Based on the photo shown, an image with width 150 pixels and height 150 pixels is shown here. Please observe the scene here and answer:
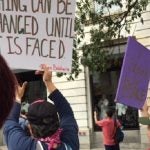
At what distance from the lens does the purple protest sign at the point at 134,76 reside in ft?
19.4

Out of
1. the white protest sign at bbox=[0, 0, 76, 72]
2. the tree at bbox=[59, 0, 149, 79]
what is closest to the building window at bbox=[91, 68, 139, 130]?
the tree at bbox=[59, 0, 149, 79]

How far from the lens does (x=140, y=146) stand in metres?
18.4

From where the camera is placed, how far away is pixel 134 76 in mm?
6004

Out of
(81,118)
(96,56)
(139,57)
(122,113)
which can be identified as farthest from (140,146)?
(139,57)

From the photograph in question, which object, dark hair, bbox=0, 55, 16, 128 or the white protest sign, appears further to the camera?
the white protest sign

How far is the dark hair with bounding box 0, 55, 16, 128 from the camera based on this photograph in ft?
Answer: 6.14

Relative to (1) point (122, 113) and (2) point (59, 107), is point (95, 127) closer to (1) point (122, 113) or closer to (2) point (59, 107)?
(1) point (122, 113)

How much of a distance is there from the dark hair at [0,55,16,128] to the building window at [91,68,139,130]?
17027 millimetres

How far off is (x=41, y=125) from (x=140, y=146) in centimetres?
1515

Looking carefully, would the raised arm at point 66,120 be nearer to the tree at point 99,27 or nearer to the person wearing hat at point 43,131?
the person wearing hat at point 43,131

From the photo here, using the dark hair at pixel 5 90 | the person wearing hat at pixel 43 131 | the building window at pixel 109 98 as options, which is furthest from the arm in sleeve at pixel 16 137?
the building window at pixel 109 98

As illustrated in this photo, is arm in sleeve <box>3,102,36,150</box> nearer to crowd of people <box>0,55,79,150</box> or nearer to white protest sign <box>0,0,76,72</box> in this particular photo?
crowd of people <box>0,55,79,150</box>

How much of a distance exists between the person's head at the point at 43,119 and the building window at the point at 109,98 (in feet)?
50.7

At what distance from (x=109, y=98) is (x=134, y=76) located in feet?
44.9
